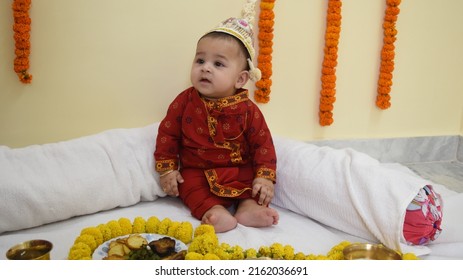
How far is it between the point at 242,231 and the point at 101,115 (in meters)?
0.74

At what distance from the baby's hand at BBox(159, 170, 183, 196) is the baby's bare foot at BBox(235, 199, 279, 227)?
22cm

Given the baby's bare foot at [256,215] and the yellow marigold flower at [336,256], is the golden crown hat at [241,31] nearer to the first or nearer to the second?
the baby's bare foot at [256,215]

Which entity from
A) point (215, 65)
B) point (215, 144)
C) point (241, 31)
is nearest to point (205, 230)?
point (215, 144)

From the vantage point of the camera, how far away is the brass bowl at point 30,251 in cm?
84

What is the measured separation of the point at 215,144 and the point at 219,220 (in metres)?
0.28

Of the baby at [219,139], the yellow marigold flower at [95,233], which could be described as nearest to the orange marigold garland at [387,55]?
the baby at [219,139]

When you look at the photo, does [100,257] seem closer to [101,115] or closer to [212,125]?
[212,125]

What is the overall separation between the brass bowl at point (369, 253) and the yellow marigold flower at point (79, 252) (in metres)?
0.59

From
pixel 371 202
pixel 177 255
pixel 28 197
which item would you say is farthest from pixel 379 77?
pixel 28 197

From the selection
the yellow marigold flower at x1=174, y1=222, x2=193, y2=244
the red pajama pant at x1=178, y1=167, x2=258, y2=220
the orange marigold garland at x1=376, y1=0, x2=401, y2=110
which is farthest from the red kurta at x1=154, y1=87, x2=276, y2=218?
the orange marigold garland at x1=376, y1=0, x2=401, y2=110

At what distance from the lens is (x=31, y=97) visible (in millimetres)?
1537

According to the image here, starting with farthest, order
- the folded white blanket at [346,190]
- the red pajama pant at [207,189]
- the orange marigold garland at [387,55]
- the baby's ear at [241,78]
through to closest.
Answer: the orange marigold garland at [387,55] < the baby's ear at [241,78] < the red pajama pant at [207,189] < the folded white blanket at [346,190]

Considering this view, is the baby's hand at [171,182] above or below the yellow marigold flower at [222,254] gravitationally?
above

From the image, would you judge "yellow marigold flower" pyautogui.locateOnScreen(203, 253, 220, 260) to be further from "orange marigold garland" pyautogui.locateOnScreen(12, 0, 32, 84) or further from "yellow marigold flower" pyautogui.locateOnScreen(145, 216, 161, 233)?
"orange marigold garland" pyautogui.locateOnScreen(12, 0, 32, 84)
